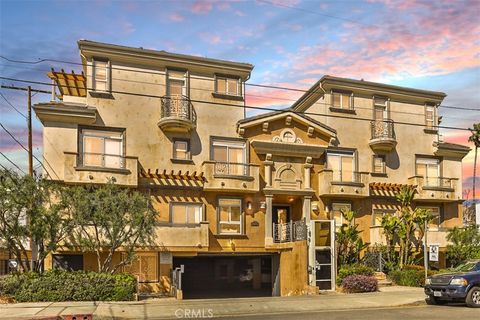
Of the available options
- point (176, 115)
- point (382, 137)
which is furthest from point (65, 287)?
point (382, 137)

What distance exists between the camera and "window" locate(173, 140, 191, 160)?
30234 millimetres

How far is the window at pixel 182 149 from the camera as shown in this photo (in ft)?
Result: 99.2

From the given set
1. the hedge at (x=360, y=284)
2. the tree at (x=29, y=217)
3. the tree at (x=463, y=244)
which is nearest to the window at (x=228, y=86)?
the tree at (x=29, y=217)

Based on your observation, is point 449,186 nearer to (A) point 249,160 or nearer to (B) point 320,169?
(B) point 320,169

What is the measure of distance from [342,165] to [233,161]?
7186 millimetres

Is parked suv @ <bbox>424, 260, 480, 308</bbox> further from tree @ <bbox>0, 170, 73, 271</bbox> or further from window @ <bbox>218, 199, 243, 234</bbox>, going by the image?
tree @ <bbox>0, 170, 73, 271</bbox>

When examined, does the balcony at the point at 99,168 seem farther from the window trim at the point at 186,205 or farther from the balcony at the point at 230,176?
the balcony at the point at 230,176

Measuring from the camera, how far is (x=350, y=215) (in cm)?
3169

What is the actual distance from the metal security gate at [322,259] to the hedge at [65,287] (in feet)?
30.2

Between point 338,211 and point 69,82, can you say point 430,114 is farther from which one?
point 69,82

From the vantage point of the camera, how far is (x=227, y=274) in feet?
111

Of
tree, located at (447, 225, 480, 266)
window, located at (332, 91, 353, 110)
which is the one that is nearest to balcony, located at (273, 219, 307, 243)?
window, located at (332, 91, 353, 110)

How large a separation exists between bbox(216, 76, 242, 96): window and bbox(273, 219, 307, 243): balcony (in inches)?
318

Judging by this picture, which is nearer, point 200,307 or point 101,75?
point 200,307
